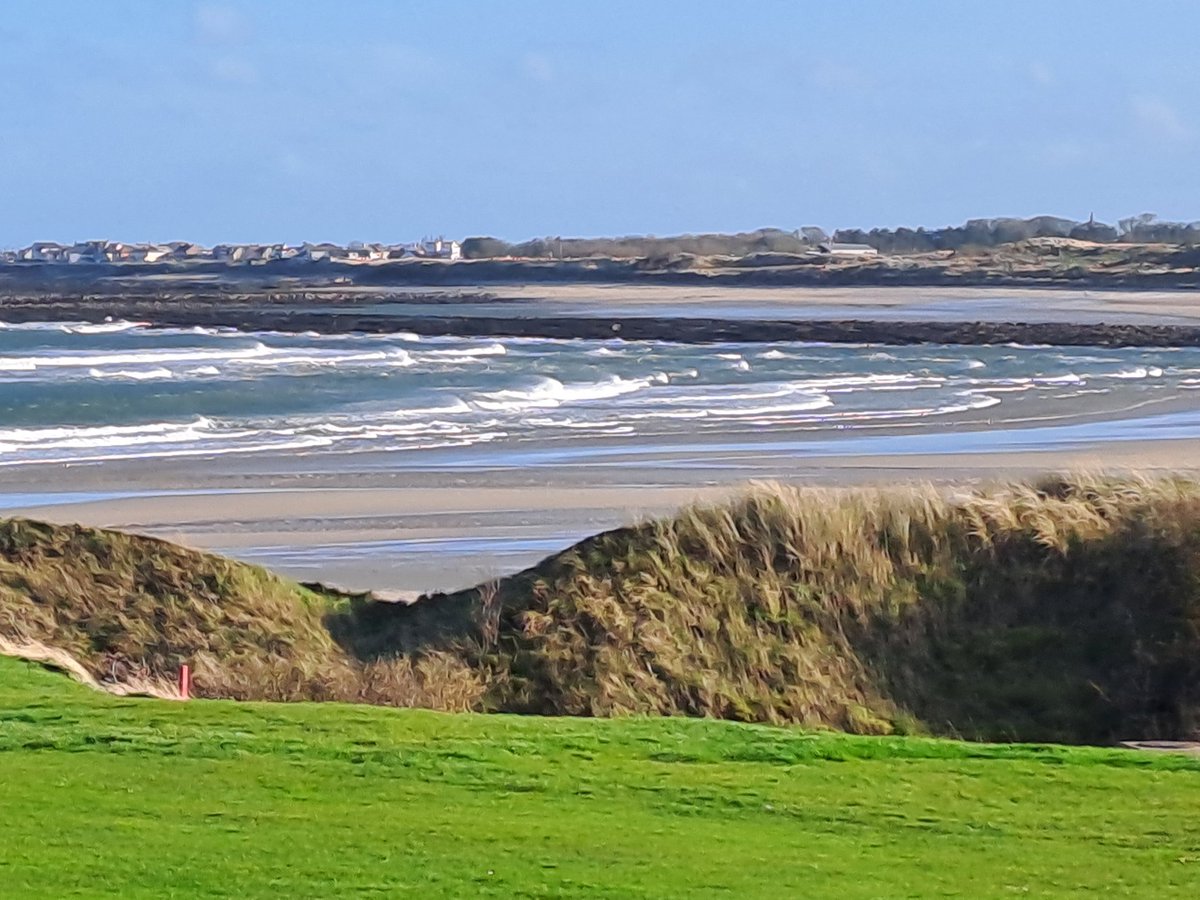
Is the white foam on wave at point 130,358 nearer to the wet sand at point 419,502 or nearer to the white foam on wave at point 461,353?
the white foam on wave at point 461,353

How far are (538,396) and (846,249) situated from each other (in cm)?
13830

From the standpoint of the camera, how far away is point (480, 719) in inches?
293

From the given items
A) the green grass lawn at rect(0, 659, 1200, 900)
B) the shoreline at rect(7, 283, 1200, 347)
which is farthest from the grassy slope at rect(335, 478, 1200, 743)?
the shoreline at rect(7, 283, 1200, 347)

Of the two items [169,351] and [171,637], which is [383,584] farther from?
[169,351]

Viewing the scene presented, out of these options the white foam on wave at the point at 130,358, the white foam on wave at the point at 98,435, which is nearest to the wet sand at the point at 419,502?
the white foam on wave at the point at 98,435

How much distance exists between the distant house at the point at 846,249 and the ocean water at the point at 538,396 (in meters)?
101

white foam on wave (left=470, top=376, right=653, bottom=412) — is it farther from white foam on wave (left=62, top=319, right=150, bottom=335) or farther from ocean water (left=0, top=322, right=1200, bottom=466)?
white foam on wave (left=62, top=319, right=150, bottom=335)

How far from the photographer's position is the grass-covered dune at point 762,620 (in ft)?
35.9

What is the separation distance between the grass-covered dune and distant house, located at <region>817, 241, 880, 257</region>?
14431 cm

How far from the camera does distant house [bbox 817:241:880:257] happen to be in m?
159

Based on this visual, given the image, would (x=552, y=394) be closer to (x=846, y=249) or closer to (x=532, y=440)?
(x=532, y=440)

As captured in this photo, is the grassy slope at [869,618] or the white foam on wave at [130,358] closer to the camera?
the grassy slope at [869,618]

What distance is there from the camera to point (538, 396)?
1516 inches

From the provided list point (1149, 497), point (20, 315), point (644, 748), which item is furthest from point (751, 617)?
point (20, 315)
